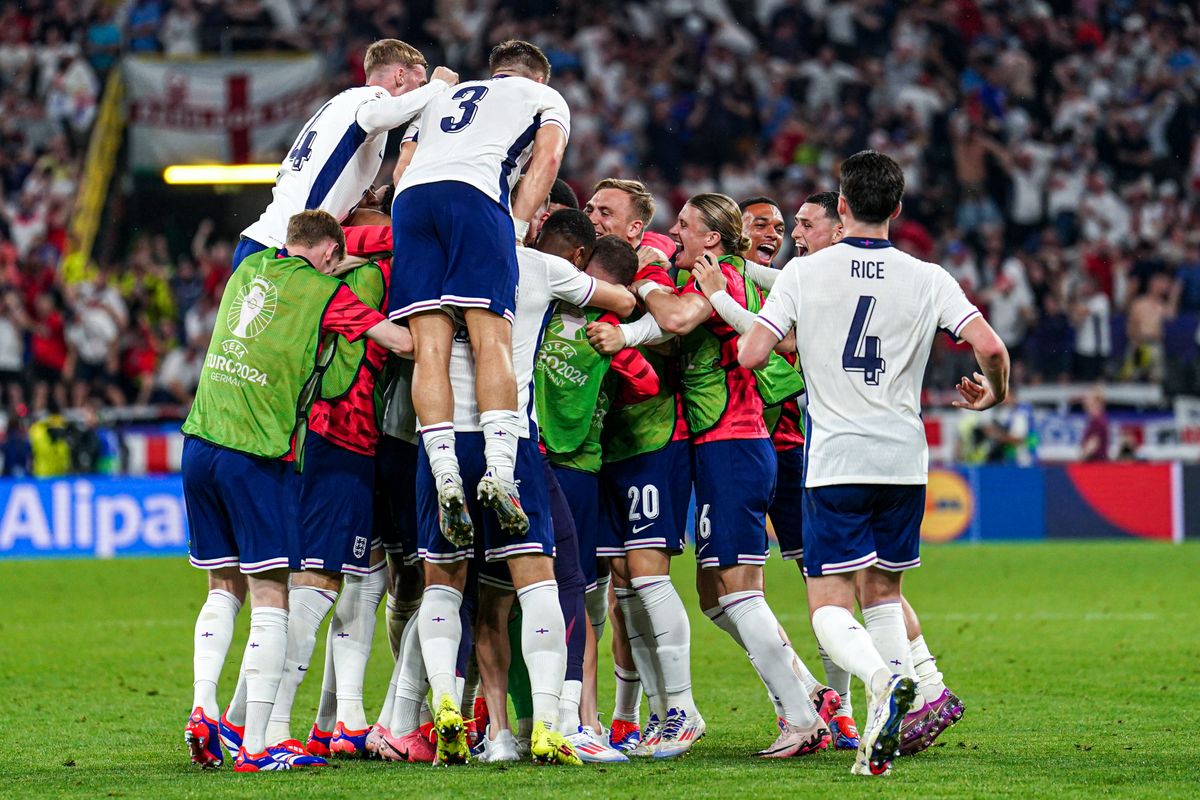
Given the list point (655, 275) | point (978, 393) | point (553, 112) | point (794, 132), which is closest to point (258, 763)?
point (655, 275)

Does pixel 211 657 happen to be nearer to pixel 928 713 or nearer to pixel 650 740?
pixel 650 740

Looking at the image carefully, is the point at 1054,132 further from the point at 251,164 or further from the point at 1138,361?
the point at 251,164

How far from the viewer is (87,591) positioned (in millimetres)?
15539

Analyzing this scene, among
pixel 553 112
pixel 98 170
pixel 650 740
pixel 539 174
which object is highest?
pixel 98 170

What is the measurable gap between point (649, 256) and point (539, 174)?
829 millimetres

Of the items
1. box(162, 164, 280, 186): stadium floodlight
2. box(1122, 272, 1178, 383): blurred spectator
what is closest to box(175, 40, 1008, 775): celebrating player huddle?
box(162, 164, 280, 186): stadium floodlight

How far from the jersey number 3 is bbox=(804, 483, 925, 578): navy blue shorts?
2108 mm

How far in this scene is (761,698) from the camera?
902 cm

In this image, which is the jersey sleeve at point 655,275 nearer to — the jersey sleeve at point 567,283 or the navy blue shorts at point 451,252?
the jersey sleeve at point 567,283

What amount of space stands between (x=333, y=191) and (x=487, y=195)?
1.09m

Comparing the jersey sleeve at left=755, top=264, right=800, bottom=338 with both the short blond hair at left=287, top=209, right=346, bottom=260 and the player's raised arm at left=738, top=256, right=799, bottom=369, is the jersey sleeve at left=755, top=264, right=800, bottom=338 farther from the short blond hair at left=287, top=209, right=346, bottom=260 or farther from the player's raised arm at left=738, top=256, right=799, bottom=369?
the short blond hair at left=287, top=209, right=346, bottom=260

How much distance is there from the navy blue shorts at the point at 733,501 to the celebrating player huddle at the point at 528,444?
2 cm

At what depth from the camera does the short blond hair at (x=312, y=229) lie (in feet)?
22.6

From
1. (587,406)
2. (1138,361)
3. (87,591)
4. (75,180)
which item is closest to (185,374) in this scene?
(75,180)
